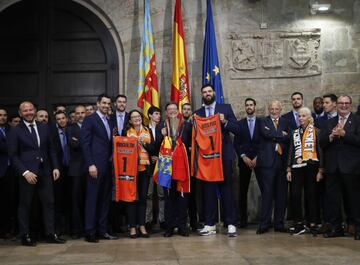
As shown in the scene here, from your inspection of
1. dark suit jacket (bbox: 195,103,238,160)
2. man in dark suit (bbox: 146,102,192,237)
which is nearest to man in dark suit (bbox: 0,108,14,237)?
man in dark suit (bbox: 146,102,192,237)

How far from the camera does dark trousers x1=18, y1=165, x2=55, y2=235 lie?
20.1ft

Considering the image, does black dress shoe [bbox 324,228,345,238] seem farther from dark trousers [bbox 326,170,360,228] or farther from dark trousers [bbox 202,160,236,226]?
dark trousers [bbox 202,160,236,226]

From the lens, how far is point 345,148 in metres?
6.39

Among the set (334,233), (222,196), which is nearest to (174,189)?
(222,196)

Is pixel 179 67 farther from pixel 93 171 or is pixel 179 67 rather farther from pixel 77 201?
pixel 77 201

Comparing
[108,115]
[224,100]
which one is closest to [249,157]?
[224,100]

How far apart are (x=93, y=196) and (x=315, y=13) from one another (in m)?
5.26

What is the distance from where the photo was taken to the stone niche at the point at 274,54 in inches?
341

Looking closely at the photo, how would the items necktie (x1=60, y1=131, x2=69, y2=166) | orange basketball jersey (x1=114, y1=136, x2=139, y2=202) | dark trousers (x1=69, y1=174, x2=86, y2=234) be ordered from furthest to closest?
necktie (x1=60, y1=131, x2=69, y2=166) < dark trousers (x1=69, y1=174, x2=86, y2=234) < orange basketball jersey (x1=114, y1=136, x2=139, y2=202)

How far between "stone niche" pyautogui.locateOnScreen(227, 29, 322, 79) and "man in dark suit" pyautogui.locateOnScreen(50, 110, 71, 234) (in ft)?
10.6

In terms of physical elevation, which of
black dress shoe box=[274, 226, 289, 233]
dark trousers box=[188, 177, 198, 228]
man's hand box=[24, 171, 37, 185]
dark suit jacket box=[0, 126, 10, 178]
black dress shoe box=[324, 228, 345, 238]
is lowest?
black dress shoe box=[274, 226, 289, 233]

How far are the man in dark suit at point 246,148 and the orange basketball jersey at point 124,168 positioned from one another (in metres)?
1.89

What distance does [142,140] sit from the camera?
22.1 feet

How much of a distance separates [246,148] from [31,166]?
130 inches
